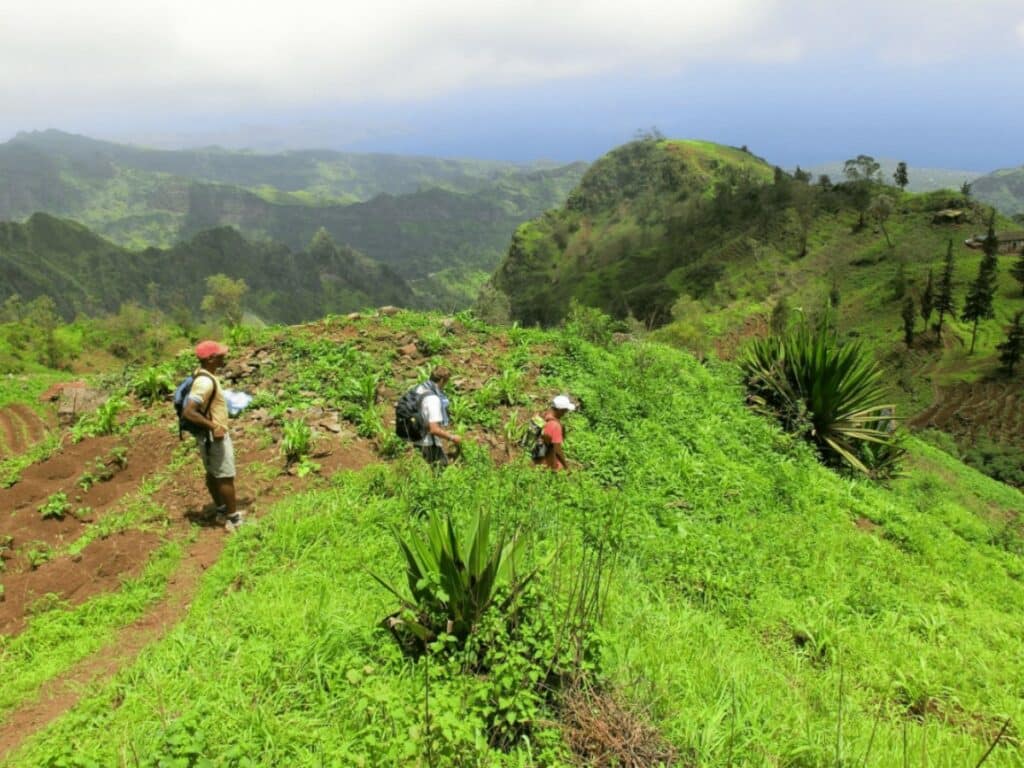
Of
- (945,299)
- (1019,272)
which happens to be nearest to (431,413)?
(945,299)

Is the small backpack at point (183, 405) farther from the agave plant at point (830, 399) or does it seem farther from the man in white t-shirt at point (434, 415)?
the agave plant at point (830, 399)

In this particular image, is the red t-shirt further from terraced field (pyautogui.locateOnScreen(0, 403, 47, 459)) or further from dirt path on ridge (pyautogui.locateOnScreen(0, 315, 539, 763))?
terraced field (pyautogui.locateOnScreen(0, 403, 47, 459))

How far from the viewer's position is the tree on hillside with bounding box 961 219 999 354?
173ft

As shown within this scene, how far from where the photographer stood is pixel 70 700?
354 cm

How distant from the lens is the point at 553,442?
6418 mm

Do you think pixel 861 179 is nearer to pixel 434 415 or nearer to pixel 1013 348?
pixel 1013 348

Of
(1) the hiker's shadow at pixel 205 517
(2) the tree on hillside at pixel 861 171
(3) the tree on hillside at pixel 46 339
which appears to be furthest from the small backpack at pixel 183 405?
(2) the tree on hillside at pixel 861 171

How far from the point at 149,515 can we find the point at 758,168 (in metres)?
139

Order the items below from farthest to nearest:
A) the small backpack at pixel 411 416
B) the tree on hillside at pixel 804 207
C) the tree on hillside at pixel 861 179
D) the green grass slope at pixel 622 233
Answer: the green grass slope at pixel 622 233, the tree on hillside at pixel 861 179, the tree on hillside at pixel 804 207, the small backpack at pixel 411 416

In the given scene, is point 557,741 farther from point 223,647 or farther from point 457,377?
point 457,377

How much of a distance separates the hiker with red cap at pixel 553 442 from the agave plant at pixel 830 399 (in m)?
4.53

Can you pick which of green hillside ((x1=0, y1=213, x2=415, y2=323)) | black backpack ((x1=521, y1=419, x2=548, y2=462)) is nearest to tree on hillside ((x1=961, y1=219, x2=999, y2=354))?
black backpack ((x1=521, y1=419, x2=548, y2=462))

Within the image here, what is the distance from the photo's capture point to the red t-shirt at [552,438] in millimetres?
6406

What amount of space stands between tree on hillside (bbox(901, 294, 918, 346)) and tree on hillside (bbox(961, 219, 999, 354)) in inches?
170
